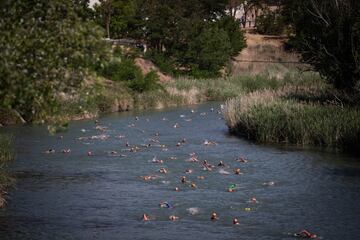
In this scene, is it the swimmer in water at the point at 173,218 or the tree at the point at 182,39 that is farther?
the tree at the point at 182,39

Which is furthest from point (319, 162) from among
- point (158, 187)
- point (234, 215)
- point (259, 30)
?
point (259, 30)

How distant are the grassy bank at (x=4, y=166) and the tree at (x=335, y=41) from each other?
597 inches

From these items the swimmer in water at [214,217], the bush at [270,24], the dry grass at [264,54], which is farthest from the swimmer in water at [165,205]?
the bush at [270,24]

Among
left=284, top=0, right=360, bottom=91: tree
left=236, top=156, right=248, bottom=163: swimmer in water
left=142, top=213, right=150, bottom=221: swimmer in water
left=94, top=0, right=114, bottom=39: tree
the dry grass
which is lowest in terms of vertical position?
left=236, top=156, right=248, bottom=163: swimmer in water

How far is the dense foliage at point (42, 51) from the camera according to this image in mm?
8289

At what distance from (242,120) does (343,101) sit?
14.9 ft

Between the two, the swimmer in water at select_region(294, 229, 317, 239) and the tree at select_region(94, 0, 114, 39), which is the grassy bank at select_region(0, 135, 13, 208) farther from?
the tree at select_region(94, 0, 114, 39)

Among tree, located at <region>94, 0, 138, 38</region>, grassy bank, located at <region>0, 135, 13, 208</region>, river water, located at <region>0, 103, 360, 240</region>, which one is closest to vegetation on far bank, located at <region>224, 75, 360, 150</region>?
river water, located at <region>0, 103, 360, 240</region>

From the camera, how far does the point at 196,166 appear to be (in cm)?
2312

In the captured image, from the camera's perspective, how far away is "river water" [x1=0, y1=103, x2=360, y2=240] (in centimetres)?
1537

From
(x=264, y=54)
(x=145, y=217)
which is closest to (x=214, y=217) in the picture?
(x=145, y=217)

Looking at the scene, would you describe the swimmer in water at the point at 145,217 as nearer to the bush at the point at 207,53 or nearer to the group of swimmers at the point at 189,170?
the group of swimmers at the point at 189,170

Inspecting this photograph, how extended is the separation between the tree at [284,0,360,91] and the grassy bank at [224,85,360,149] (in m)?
1.06

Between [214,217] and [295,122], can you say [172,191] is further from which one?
[295,122]
